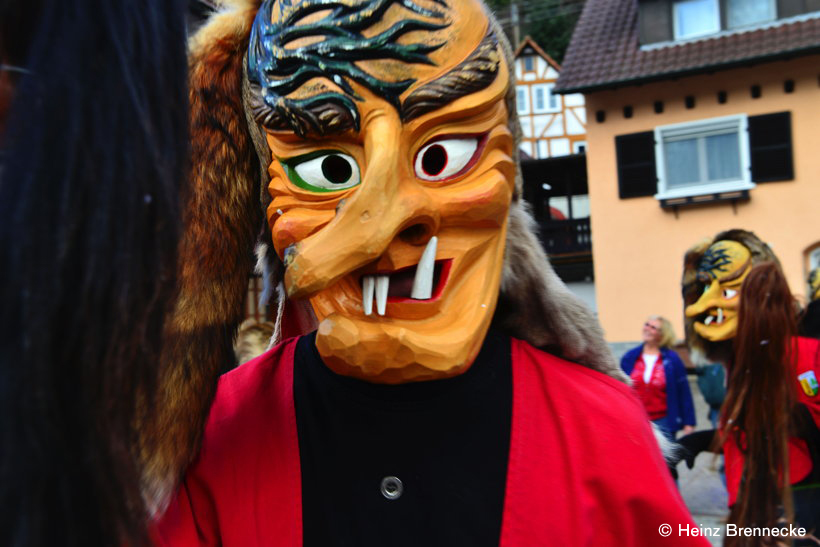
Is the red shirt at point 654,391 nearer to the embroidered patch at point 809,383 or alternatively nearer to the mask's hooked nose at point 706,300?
the mask's hooked nose at point 706,300

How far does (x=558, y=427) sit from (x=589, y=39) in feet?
42.5

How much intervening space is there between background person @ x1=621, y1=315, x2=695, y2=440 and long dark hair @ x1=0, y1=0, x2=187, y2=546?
446 cm

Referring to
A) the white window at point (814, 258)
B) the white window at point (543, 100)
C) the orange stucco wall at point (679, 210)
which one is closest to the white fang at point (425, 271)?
the orange stucco wall at point (679, 210)

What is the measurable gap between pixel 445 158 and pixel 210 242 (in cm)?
44

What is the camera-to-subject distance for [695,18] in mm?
12039

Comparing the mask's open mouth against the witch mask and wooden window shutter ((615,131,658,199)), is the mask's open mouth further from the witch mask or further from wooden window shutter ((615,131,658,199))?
wooden window shutter ((615,131,658,199))

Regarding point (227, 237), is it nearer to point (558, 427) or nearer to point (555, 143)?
point (558, 427)

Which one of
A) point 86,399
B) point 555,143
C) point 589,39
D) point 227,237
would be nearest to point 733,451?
point 227,237

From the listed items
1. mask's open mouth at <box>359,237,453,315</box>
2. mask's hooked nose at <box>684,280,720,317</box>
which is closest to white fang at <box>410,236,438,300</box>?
mask's open mouth at <box>359,237,453,315</box>

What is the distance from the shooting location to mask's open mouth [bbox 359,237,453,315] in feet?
3.87

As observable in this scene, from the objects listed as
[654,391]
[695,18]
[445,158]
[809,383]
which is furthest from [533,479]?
[695,18]

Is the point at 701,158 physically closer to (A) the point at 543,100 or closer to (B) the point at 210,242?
(A) the point at 543,100

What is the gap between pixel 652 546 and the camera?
1217 mm

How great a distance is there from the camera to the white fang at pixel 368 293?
118 cm
